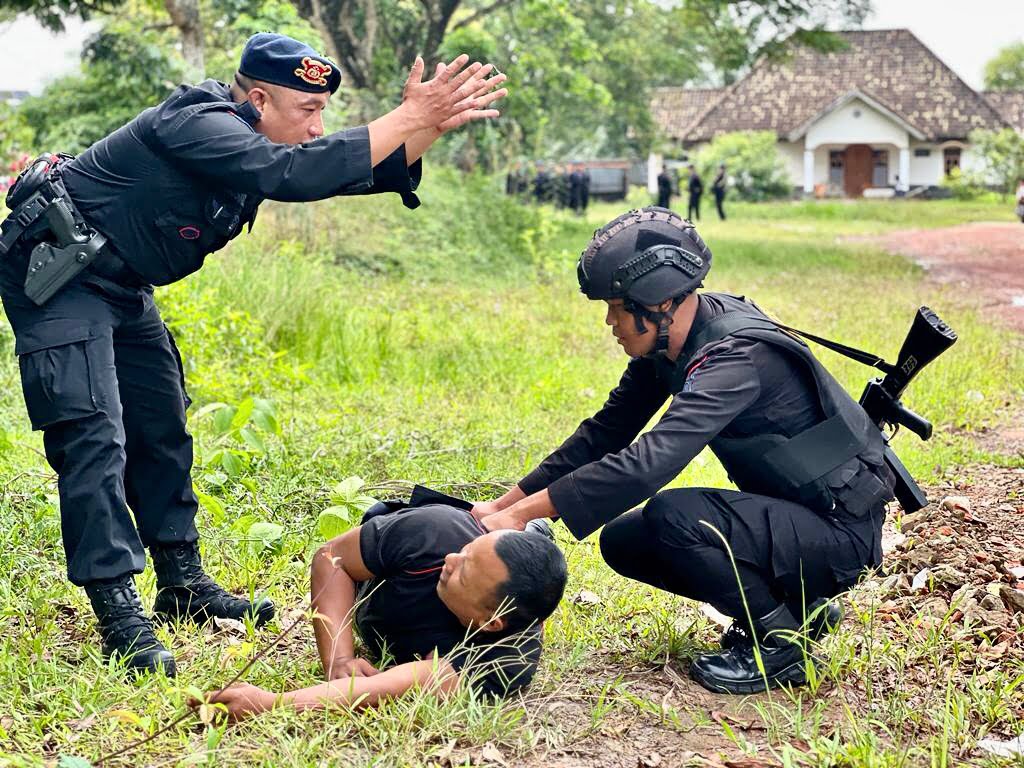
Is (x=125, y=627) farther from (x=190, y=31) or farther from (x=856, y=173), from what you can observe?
(x=856, y=173)

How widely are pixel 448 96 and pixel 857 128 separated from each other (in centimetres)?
4913

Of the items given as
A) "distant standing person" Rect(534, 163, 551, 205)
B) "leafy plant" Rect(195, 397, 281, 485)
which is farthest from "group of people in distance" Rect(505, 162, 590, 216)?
"leafy plant" Rect(195, 397, 281, 485)

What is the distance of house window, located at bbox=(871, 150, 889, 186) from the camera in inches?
2020

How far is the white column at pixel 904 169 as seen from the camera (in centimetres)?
4972

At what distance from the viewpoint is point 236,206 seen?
382 cm

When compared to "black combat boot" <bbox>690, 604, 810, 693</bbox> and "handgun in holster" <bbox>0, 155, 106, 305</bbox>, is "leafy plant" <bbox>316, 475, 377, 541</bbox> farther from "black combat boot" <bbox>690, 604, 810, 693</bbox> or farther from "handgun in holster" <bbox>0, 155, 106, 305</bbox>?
"black combat boot" <bbox>690, 604, 810, 693</bbox>

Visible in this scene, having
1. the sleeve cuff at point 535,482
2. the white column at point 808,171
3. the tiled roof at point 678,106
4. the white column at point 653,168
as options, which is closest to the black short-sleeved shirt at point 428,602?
the sleeve cuff at point 535,482

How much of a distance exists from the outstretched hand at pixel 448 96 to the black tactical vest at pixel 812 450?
Result: 3.12ft

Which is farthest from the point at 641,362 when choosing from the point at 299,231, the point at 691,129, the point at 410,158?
the point at 691,129

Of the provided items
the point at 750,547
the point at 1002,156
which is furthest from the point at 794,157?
the point at 750,547

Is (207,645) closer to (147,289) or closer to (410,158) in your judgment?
(147,289)

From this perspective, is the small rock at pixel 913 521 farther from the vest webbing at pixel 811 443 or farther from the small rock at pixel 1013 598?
the vest webbing at pixel 811 443

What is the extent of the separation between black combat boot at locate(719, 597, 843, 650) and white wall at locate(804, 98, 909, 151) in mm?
48600

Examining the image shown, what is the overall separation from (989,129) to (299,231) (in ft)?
140
